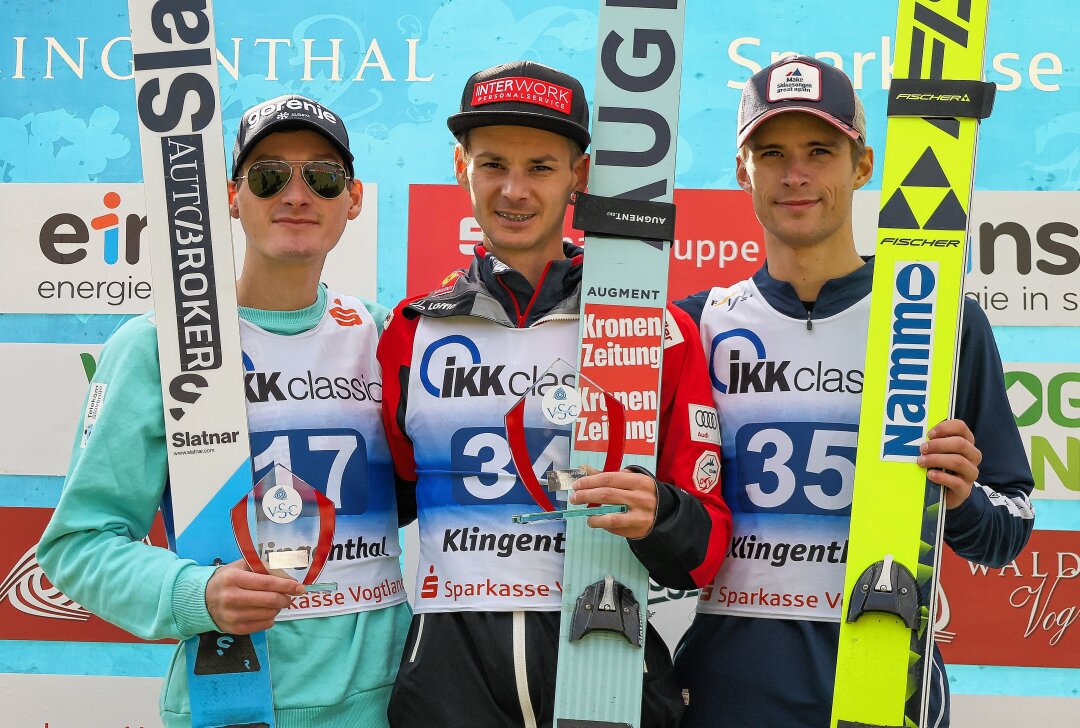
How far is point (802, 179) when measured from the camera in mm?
2082

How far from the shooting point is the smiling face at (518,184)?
202 centimetres

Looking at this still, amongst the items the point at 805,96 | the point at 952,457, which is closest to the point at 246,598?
the point at 952,457

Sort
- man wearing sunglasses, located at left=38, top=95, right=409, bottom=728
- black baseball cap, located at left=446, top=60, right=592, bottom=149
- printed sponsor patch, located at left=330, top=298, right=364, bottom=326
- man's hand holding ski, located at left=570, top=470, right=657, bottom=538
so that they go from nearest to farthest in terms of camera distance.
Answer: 1. man's hand holding ski, located at left=570, top=470, right=657, bottom=538
2. man wearing sunglasses, located at left=38, top=95, right=409, bottom=728
3. black baseball cap, located at left=446, top=60, right=592, bottom=149
4. printed sponsor patch, located at left=330, top=298, right=364, bottom=326

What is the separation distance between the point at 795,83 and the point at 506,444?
2.92 feet

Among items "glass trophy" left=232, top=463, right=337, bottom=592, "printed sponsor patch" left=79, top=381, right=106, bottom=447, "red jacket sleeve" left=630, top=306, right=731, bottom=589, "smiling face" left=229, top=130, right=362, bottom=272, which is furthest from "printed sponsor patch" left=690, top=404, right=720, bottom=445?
"printed sponsor patch" left=79, top=381, right=106, bottom=447

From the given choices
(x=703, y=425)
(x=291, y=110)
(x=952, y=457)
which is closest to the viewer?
(x=952, y=457)

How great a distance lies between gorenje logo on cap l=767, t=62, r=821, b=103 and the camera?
208 cm

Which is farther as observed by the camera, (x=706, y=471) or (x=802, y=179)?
(x=802, y=179)

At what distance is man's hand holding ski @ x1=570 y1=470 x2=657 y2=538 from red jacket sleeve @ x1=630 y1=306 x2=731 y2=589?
0.02 meters

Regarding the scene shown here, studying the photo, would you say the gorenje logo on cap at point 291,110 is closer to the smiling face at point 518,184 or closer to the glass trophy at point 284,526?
the smiling face at point 518,184

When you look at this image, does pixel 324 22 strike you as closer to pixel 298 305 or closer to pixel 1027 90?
pixel 298 305

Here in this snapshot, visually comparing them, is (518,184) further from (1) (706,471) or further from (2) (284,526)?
(2) (284,526)

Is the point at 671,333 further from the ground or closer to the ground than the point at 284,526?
further from the ground

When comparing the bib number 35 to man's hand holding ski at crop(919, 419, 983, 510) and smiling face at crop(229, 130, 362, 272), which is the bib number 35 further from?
smiling face at crop(229, 130, 362, 272)
